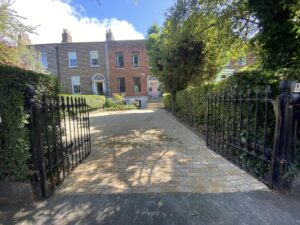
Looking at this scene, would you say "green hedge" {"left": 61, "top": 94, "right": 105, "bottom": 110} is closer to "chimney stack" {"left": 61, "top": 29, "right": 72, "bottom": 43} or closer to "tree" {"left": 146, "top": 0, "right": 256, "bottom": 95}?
"tree" {"left": 146, "top": 0, "right": 256, "bottom": 95}

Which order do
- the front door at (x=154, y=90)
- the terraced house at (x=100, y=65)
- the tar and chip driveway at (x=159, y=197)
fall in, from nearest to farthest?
the tar and chip driveway at (x=159, y=197)
the terraced house at (x=100, y=65)
the front door at (x=154, y=90)

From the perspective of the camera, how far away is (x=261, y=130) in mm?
3098

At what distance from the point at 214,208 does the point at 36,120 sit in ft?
7.81

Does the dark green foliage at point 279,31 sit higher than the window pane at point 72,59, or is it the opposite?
the window pane at point 72,59

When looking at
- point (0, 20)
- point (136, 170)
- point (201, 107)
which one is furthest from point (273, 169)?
point (0, 20)

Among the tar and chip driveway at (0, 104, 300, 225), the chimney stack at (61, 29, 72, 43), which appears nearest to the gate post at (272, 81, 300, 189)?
the tar and chip driveway at (0, 104, 300, 225)

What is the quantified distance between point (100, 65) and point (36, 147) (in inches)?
854

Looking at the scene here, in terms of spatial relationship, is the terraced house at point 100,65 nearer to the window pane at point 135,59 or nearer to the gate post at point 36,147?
the window pane at point 135,59

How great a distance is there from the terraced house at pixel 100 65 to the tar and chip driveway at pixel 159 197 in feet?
64.5

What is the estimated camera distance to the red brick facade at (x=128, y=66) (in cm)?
2278

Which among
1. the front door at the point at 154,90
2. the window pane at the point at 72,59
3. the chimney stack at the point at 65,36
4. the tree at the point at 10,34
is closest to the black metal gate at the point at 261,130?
the tree at the point at 10,34

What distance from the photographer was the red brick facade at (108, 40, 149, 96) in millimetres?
22781

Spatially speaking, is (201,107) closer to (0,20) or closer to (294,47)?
(294,47)

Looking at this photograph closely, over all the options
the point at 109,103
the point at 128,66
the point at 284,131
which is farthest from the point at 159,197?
the point at 128,66
